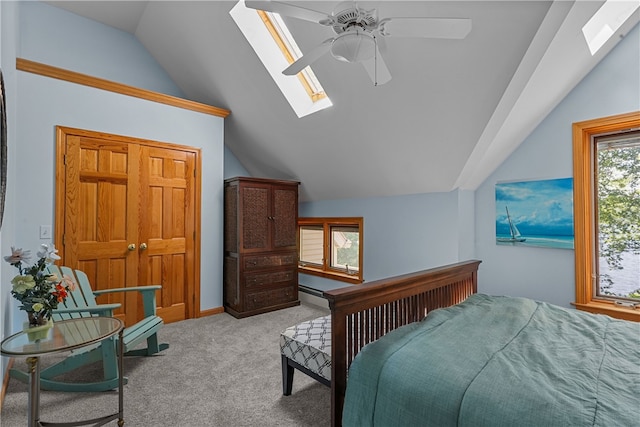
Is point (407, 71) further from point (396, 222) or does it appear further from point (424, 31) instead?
point (396, 222)

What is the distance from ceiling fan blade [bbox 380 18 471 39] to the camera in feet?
5.03

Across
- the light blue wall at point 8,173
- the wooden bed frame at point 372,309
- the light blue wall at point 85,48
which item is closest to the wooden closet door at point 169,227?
the light blue wall at point 8,173

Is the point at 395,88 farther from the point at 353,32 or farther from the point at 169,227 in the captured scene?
the point at 169,227

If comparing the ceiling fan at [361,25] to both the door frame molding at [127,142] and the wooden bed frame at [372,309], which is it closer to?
the wooden bed frame at [372,309]

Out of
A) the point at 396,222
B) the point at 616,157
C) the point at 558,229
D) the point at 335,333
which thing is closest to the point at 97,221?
the point at 335,333

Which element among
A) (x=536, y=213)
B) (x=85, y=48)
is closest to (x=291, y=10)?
(x=536, y=213)

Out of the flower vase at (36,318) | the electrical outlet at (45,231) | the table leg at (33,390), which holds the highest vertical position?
the electrical outlet at (45,231)

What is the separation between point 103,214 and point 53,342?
1.82 m

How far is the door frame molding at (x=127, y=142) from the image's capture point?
2877 millimetres

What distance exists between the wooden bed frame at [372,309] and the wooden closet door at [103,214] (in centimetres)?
260

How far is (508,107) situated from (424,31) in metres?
1.16

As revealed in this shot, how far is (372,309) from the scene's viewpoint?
67.9 inches

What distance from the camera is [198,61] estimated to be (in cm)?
366

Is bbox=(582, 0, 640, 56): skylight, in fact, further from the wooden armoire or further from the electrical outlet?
the electrical outlet
